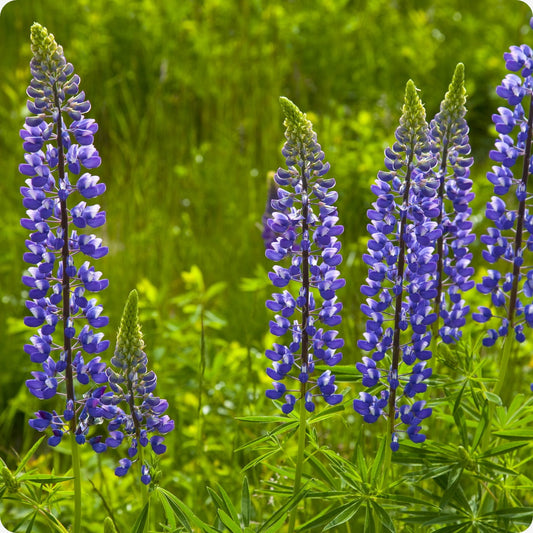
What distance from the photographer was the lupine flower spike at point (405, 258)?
2.10 m

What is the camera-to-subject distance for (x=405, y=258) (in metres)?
2.19

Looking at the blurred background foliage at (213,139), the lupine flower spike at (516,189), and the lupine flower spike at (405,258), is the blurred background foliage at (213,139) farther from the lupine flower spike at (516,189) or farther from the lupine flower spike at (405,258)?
the lupine flower spike at (516,189)

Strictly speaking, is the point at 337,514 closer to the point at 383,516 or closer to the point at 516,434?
the point at 383,516

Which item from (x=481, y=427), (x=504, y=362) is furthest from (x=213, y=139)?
(x=481, y=427)

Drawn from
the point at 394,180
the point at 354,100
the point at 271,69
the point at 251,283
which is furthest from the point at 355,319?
the point at 354,100

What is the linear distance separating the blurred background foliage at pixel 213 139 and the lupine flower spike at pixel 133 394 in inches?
26.6

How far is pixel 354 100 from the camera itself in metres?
6.82

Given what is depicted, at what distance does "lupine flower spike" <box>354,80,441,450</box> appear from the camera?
2.10m

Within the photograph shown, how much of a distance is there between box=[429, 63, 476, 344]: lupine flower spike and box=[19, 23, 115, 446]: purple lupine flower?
991 mm

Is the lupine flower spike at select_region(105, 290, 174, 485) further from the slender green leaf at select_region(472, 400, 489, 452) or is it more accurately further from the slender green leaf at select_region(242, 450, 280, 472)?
the slender green leaf at select_region(472, 400, 489, 452)

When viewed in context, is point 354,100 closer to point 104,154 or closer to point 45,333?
point 104,154

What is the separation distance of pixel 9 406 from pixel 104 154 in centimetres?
242

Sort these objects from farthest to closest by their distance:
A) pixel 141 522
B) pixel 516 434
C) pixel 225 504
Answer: pixel 516 434, pixel 225 504, pixel 141 522

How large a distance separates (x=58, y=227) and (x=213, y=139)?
399cm
